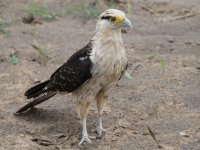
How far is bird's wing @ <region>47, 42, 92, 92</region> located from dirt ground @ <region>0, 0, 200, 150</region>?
0.51 meters

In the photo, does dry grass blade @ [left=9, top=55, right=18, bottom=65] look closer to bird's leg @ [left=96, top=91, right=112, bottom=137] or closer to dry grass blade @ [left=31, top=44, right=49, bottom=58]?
dry grass blade @ [left=31, top=44, right=49, bottom=58]

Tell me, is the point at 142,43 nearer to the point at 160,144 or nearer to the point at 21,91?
the point at 21,91

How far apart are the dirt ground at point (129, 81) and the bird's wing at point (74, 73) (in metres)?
0.51

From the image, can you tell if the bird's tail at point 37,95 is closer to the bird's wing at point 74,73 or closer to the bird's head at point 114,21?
the bird's wing at point 74,73

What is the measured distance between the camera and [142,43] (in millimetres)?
8398

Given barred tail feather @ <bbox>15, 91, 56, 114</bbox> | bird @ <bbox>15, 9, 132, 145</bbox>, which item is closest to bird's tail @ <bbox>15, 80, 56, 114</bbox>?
barred tail feather @ <bbox>15, 91, 56, 114</bbox>

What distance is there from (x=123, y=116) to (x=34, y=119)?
1043 millimetres

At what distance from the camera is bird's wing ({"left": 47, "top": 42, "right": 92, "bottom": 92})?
538cm

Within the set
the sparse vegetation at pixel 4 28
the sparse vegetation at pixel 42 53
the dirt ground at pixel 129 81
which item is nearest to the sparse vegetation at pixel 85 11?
the dirt ground at pixel 129 81

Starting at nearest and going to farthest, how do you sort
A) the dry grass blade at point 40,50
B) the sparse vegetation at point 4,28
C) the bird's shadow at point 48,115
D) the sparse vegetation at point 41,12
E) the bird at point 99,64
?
the bird at point 99,64, the bird's shadow at point 48,115, the dry grass blade at point 40,50, the sparse vegetation at point 4,28, the sparse vegetation at point 41,12

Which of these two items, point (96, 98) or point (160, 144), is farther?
point (96, 98)

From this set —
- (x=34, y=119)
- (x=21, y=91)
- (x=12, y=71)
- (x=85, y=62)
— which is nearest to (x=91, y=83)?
(x=85, y=62)

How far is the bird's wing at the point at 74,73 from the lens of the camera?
5.38 m

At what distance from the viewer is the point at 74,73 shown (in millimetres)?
5531
